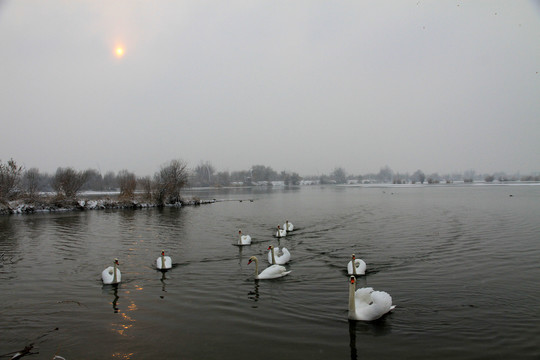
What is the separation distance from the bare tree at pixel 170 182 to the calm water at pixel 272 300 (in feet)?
100

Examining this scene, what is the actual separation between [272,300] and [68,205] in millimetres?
45319

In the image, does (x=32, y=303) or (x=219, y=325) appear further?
(x=32, y=303)

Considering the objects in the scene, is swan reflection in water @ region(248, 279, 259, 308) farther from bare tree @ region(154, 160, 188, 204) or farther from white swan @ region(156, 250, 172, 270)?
bare tree @ region(154, 160, 188, 204)

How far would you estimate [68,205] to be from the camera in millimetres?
46438

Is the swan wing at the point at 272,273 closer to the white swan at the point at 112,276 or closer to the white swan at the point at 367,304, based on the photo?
the white swan at the point at 367,304

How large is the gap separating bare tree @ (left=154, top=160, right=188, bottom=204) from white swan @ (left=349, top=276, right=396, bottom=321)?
46.4 metres

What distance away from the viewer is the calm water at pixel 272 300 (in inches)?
299

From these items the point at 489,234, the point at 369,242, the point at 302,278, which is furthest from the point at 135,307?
the point at 489,234

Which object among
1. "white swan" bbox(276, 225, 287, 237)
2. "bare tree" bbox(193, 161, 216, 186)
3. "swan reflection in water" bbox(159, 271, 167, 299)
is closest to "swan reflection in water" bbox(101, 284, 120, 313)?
"swan reflection in water" bbox(159, 271, 167, 299)

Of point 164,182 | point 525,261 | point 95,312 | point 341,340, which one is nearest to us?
point 341,340

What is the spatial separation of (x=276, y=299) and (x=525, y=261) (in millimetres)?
11529

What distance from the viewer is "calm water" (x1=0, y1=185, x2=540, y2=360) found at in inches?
299

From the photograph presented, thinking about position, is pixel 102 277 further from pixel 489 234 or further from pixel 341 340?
pixel 489 234

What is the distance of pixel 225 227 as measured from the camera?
2773 cm
